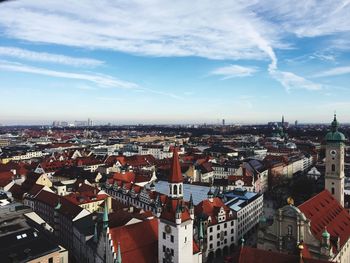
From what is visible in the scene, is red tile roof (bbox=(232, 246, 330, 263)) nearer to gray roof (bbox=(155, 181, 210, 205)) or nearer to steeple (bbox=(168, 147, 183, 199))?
steeple (bbox=(168, 147, 183, 199))

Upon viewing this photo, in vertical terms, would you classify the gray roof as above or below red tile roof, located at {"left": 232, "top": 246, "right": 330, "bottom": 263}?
below

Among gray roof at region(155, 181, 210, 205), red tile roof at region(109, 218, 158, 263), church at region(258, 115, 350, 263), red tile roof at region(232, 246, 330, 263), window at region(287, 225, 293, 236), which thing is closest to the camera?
red tile roof at region(232, 246, 330, 263)

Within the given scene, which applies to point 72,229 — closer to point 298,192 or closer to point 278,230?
point 278,230

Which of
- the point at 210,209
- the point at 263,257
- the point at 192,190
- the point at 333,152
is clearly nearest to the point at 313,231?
the point at 263,257

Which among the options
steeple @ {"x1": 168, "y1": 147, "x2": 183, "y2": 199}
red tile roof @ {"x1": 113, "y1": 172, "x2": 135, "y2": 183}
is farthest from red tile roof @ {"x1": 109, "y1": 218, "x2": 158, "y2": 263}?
red tile roof @ {"x1": 113, "y1": 172, "x2": 135, "y2": 183}

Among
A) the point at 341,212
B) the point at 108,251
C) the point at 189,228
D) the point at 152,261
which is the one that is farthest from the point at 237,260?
the point at 341,212

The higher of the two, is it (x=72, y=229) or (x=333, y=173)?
(x=333, y=173)

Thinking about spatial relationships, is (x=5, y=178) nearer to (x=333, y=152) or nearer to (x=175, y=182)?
(x=175, y=182)

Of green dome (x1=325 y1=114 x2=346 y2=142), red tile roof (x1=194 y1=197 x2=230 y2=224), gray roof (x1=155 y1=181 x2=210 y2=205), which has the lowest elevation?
gray roof (x1=155 y1=181 x2=210 y2=205)
